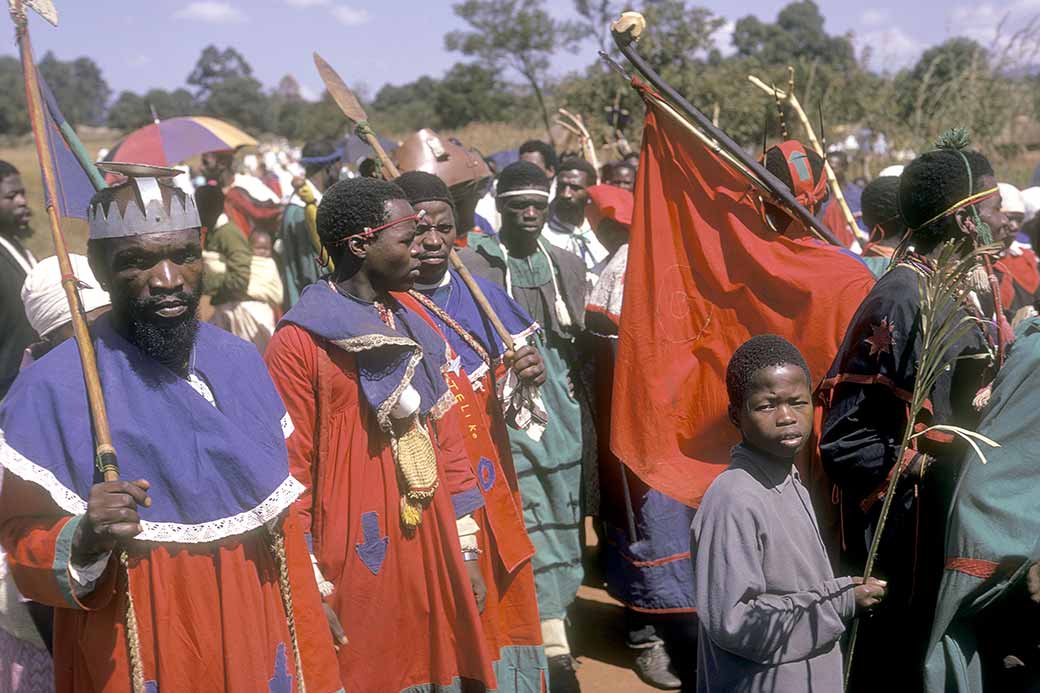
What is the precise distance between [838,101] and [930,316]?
1694 cm

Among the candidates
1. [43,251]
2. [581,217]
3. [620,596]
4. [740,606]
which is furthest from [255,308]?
[43,251]

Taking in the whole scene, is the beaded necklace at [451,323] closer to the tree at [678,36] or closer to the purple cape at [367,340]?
the purple cape at [367,340]

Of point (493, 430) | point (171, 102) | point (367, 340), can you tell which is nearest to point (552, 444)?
point (493, 430)

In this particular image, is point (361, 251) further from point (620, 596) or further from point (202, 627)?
point (620, 596)

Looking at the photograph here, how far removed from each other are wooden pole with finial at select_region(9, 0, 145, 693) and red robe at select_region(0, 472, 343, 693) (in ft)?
0.19

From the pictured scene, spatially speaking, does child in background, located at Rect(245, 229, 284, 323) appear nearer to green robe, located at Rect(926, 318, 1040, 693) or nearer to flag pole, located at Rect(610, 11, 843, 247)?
flag pole, located at Rect(610, 11, 843, 247)

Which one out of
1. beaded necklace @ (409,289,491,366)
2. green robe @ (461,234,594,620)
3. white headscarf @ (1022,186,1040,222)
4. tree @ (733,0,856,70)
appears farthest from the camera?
tree @ (733,0,856,70)

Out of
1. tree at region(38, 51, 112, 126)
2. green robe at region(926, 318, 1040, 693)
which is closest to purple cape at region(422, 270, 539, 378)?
green robe at region(926, 318, 1040, 693)

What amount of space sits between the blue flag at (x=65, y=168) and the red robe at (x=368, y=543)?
0.74m

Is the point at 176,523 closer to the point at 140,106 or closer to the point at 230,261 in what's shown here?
the point at 230,261

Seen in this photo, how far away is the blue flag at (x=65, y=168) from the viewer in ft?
9.41

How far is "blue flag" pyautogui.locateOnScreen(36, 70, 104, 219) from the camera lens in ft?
9.41

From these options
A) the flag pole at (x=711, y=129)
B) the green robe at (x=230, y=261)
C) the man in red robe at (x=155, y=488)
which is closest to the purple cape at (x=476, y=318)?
the flag pole at (x=711, y=129)

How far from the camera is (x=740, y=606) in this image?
270cm
